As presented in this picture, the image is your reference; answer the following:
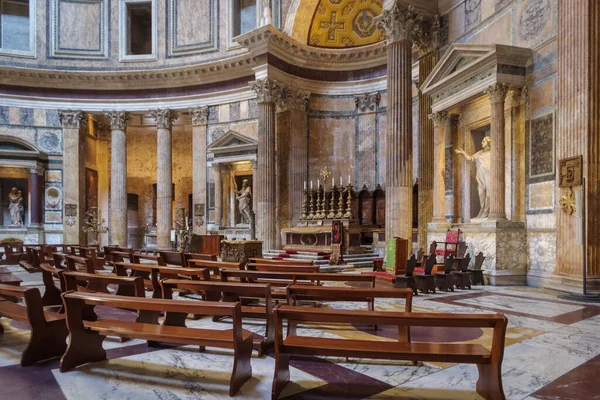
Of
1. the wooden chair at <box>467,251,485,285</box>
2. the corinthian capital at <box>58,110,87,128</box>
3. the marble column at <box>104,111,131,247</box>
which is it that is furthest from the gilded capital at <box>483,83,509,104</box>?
the corinthian capital at <box>58,110,87,128</box>

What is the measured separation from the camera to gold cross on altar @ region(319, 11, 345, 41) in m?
18.4

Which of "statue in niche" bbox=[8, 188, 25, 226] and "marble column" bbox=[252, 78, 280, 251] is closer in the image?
"marble column" bbox=[252, 78, 280, 251]

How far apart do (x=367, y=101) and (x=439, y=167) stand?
24.9ft

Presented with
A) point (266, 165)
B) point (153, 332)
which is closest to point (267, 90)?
point (266, 165)

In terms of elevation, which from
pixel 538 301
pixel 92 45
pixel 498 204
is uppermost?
pixel 92 45

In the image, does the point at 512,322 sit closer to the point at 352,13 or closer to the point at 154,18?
the point at 352,13

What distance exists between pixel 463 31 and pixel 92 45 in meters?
18.3

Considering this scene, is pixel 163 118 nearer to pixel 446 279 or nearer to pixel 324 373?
pixel 446 279

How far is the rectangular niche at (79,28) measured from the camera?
814 inches

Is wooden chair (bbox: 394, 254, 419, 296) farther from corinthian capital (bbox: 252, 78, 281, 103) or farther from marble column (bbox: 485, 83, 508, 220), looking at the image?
corinthian capital (bbox: 252, 78, 281, 103)

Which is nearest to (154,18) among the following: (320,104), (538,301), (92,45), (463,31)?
(92,45)

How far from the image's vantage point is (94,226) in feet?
64.9

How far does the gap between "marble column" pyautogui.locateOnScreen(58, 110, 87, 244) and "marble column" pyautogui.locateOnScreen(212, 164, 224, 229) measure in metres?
7.15

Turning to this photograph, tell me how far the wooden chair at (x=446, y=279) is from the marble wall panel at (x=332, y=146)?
10367 mm
